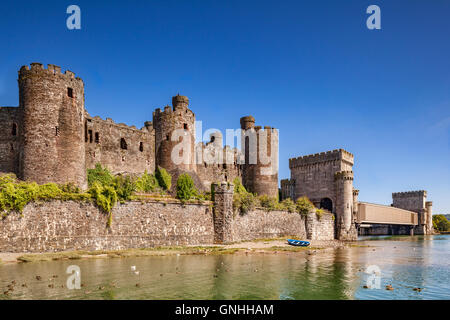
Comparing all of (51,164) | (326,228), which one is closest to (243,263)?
(51,164)

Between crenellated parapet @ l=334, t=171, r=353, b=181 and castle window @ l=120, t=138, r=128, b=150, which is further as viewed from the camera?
crenellated parapet @ l=334, t=171, r=353, b=181

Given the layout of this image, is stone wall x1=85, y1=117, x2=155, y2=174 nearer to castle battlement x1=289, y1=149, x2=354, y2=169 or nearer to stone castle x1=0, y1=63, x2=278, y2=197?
stone castle x1=0, y1=63, x2=278, y2=197

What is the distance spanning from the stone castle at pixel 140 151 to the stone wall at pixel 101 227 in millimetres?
5142

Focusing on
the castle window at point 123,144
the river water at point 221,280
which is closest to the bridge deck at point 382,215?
the river water at point 221,280

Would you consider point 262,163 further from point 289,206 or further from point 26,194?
point 26,194

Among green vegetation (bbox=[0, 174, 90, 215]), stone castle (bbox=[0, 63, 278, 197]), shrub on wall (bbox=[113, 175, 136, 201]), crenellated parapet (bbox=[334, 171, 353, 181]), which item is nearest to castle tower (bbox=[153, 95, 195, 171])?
stone castle (bbox=[0, 63, 278, 197])

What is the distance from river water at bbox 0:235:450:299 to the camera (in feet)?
51.0

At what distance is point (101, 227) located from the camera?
28.3 metres

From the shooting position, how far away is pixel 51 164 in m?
30.3

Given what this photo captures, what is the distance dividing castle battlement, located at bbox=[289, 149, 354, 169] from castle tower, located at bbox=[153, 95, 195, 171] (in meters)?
28.5

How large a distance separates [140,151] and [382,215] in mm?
55850

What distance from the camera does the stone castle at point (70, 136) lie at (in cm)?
3039

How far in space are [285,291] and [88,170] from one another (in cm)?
2613

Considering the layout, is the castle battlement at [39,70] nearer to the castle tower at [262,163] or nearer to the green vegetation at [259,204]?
the green vegetation at [259,204]
